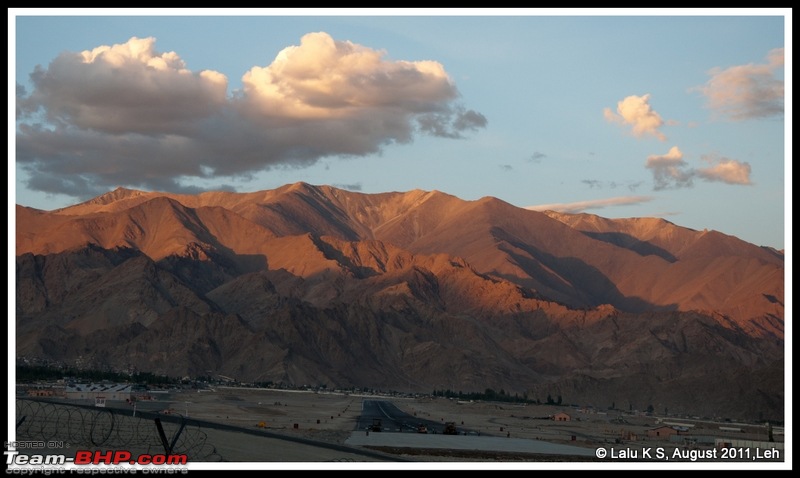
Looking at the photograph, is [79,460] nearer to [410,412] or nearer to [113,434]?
[113,434]

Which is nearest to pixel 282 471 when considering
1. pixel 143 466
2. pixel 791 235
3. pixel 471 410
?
pixel 143 466

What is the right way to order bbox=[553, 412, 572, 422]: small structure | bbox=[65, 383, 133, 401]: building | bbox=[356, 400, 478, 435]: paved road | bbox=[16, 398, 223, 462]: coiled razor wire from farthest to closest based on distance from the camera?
1. bbox=[553, 412, 572, 422]: small structure
2. bbox=[65, 383, 133, 401]: building
3. bbox=[356, 400, 478, 435]: paved road
4. bbox=[16, 398, 223, 462]: coiled razor wire

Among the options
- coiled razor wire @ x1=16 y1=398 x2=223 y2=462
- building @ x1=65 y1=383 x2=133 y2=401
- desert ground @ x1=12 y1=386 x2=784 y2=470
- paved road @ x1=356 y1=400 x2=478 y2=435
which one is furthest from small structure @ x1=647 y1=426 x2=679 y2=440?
building @ x1=65 y1=383 x2=133 y2=401

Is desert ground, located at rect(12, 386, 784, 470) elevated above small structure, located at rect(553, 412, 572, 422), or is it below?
above

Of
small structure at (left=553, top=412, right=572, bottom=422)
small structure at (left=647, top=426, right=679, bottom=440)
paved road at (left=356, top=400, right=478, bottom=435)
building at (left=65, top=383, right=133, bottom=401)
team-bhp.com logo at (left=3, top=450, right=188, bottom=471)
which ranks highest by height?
team-bhp.com logo at (left=3, top=450, right=188, bottom=471)

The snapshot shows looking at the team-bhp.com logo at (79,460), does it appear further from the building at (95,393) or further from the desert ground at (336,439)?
the building at (95,393)

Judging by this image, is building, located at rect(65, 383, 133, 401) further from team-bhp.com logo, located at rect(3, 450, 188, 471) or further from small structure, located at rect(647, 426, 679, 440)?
team-bhp.com logo, located at rect(3, 450, 188, 471)

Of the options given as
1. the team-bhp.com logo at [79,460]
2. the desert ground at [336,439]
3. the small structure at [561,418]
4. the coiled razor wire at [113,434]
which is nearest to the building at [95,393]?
the desert ground at [336,439]

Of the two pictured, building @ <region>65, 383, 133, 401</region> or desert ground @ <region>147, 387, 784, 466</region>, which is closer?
desert ground @ <region>147, 387, 784, 466</region>

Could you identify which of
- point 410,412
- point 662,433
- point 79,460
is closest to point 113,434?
point 79,460

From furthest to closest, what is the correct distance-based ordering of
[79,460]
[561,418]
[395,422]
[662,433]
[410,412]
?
[561,418] → [410,412] → [662,433] → [395,422] → [79,460]

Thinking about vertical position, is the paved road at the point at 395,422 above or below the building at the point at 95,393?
below

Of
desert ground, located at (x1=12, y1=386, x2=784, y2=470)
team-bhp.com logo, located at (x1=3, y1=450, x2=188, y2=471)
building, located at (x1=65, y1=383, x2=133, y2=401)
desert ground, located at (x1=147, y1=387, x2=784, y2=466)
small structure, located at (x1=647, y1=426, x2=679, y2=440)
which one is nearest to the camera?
team-bhp.com logo, located at (x1=3, y1=450, x2=188, y2=471)
